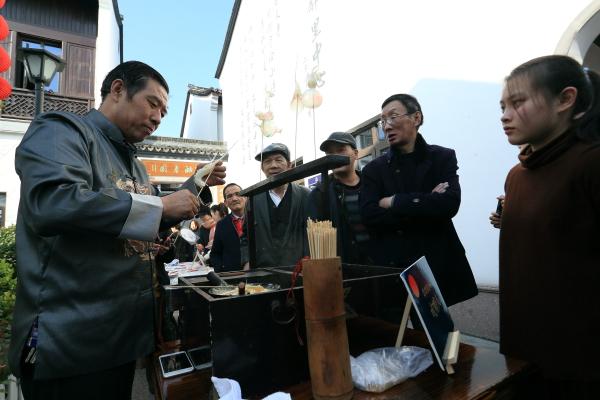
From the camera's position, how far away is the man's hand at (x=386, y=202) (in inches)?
74.8

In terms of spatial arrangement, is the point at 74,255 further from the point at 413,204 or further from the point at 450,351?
the point at 413,204

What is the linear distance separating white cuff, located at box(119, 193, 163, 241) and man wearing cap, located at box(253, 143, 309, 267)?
4.45ft

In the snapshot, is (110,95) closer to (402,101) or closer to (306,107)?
(402,101)

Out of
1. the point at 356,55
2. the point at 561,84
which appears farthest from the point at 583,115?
the point at 356,55

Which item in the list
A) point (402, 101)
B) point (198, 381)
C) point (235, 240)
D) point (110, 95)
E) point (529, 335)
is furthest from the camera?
point (235, 240)

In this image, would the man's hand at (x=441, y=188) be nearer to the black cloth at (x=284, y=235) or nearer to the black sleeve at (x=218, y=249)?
the black cloth at (x=284, y=235)

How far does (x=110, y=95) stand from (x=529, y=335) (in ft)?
6.66

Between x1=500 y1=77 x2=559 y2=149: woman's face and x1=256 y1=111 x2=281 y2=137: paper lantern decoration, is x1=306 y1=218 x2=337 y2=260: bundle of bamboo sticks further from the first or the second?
x1=256 y1=111 x2=281 y2=137: paper lantern decoration

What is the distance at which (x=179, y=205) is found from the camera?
4.20 ft

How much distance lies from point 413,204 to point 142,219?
1376 millimetres

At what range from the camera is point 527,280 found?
48.4 inches

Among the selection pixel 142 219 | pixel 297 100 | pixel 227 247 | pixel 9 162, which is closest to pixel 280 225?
pixel 227 247

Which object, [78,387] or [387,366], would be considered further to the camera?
[78,387]

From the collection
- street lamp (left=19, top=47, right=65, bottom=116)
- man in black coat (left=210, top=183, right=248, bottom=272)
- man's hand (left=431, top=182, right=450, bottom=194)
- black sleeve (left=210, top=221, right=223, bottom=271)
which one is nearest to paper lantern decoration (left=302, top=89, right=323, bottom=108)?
man in black coat (left=210, top=183, right=248, bottom=272)
